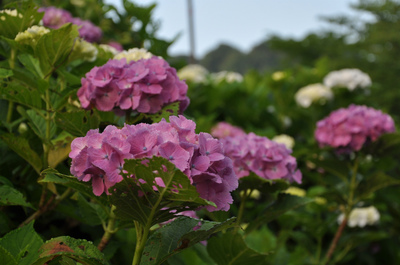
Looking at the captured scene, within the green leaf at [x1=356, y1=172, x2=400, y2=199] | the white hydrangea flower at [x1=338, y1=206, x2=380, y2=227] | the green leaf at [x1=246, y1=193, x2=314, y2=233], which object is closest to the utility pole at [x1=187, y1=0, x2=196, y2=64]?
the white hydrangea flower at [x1=338, y1=206, x2=380, y2=227]

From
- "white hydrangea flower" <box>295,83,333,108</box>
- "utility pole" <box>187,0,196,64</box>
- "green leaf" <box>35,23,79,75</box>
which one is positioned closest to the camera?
"green leaf" <box>35,23,79,75</box>

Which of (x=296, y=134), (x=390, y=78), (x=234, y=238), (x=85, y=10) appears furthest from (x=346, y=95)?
(x=390, y=78)

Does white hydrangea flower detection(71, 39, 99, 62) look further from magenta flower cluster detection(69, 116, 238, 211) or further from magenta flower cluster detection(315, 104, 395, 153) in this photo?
magenta flower cluster detection(315, 104, 395, 153)

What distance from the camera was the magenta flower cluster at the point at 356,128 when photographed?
2654 mm

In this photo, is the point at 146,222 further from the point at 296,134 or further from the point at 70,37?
the point at 296,134

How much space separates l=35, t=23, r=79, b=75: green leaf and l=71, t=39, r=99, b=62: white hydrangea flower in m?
0.07

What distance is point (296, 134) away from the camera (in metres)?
4.96

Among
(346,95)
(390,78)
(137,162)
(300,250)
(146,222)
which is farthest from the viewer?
(390,78)

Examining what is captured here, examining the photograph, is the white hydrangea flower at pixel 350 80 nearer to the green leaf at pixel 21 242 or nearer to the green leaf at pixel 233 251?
the green leaf at pixel 233 251

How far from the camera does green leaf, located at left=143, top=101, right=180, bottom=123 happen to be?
4.61ft

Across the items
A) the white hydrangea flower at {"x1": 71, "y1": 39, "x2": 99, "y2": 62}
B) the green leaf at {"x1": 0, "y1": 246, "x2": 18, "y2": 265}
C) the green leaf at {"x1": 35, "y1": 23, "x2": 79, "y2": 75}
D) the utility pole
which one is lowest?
the utility pole

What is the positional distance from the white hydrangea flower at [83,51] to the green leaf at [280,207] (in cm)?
89

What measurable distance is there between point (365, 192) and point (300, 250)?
0.68 m

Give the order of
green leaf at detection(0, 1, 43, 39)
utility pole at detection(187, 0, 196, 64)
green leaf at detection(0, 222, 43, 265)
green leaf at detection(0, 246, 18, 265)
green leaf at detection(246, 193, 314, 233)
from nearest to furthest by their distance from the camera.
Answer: green leaf at detection(0, 246, 18, 265) < green leaf at detection(0, 222, 43, 265) < green leaf at detection(0, 1, 43, 39) < green leaf at detection(246, 193, 314, 233) < utility pole at detection(187, 0, 196, 64)
